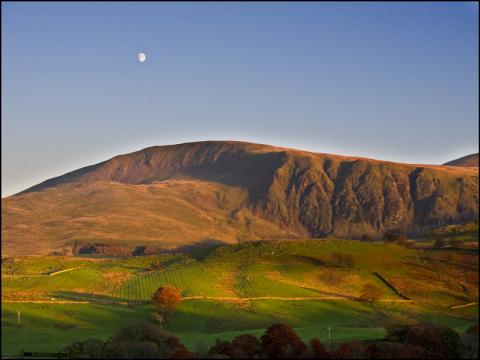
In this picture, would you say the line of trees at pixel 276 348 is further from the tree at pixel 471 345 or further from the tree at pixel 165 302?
the tree at pixel 165 302

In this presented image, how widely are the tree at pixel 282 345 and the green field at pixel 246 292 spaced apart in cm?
1262

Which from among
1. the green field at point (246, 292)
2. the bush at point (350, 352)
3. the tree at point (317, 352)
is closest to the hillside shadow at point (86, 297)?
the green field at point (246, 292)

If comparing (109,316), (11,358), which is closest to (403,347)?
(11,358)

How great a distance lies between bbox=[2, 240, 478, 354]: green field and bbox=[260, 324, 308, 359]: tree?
12.6 metres

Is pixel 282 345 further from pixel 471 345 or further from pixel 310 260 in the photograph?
pixel 310 260

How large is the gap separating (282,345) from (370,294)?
2405 inches

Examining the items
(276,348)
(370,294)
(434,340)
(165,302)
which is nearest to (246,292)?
(370,294)

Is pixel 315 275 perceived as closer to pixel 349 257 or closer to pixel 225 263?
pixel 349 257

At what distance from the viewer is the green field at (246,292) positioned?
77062 mm

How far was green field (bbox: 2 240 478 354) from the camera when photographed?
77.1 m

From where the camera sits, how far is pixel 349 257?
422 feet

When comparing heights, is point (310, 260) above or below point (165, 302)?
above

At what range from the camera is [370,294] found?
104 meters

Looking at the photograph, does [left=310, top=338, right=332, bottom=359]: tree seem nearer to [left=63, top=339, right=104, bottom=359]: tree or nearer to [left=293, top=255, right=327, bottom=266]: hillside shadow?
[left=63, top=339, right=104, bottom=359]: tree
